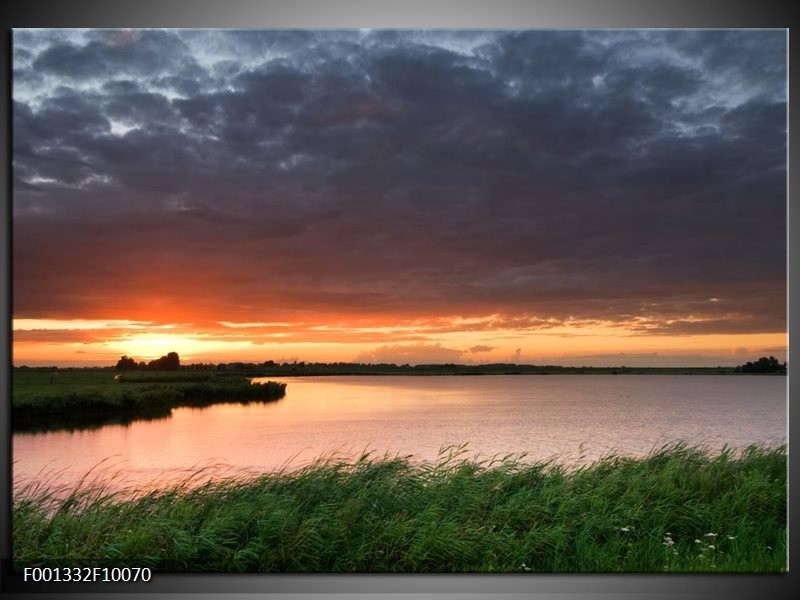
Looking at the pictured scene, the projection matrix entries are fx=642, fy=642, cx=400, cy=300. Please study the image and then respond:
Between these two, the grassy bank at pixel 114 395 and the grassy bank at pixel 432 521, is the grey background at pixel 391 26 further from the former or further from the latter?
Answer: the grassy bank at pixel 114 395

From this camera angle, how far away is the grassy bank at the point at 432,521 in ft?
12.0

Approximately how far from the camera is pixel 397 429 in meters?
9.80

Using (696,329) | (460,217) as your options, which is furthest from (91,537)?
(696,329)

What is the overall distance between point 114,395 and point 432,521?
884cm

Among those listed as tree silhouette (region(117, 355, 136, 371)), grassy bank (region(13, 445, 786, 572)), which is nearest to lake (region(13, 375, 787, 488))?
grassy bank (region(13, 445, 786, 572))

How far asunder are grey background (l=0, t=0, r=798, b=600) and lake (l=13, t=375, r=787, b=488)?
171 cm

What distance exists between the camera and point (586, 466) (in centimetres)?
471

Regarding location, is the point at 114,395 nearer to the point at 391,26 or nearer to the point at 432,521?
the point at 432,521

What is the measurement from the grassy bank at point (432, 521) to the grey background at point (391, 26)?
30.2 inches

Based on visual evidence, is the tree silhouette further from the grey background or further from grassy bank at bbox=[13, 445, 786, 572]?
the grey background

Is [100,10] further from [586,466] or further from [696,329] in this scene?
[696,329]

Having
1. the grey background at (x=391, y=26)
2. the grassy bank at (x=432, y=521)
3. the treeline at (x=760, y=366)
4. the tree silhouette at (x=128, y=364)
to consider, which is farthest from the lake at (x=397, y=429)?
the grey background at (x=391, y=26)

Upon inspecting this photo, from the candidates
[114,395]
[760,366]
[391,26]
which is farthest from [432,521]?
[114,395]

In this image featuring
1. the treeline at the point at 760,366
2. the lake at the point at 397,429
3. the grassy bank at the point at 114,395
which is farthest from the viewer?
the grassy bank at the point at 114,395
